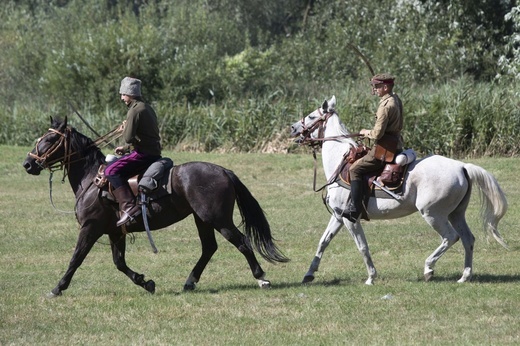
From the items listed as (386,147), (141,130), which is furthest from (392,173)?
(141,130)

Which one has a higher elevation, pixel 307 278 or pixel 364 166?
pixel 364 166

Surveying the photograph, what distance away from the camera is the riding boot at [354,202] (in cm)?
1199

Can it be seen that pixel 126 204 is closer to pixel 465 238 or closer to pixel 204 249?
pixel 204 249

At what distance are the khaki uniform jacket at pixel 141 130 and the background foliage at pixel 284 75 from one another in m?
15.3

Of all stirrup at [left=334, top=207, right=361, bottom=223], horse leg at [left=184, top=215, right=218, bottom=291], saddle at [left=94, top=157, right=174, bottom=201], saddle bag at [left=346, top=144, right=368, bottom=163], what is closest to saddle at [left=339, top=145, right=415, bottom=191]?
saddle bag at [left=346, top=144, right=368, bottom=163]

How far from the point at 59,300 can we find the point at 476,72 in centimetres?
2537

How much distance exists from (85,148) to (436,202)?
13.8 ft

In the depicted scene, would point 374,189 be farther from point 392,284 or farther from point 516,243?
point 516,243

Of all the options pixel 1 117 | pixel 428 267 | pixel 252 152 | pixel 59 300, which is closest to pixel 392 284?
pixel 428 267

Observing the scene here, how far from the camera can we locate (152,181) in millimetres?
11703

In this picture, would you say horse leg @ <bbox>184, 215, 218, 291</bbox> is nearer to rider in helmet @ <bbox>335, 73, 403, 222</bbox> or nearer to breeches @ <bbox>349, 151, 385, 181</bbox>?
rider in helmet @ <bbox>335, 73, 403, 222</bbox>

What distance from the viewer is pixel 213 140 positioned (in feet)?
96.1

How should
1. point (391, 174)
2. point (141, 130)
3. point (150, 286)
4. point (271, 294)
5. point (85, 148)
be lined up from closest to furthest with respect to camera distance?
point (271, 294), point (141, 130), point (150, 286), point (391, 174), point (85, 148)

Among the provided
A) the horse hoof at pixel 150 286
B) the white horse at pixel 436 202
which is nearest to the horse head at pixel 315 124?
the white horse at pixel 436 202
